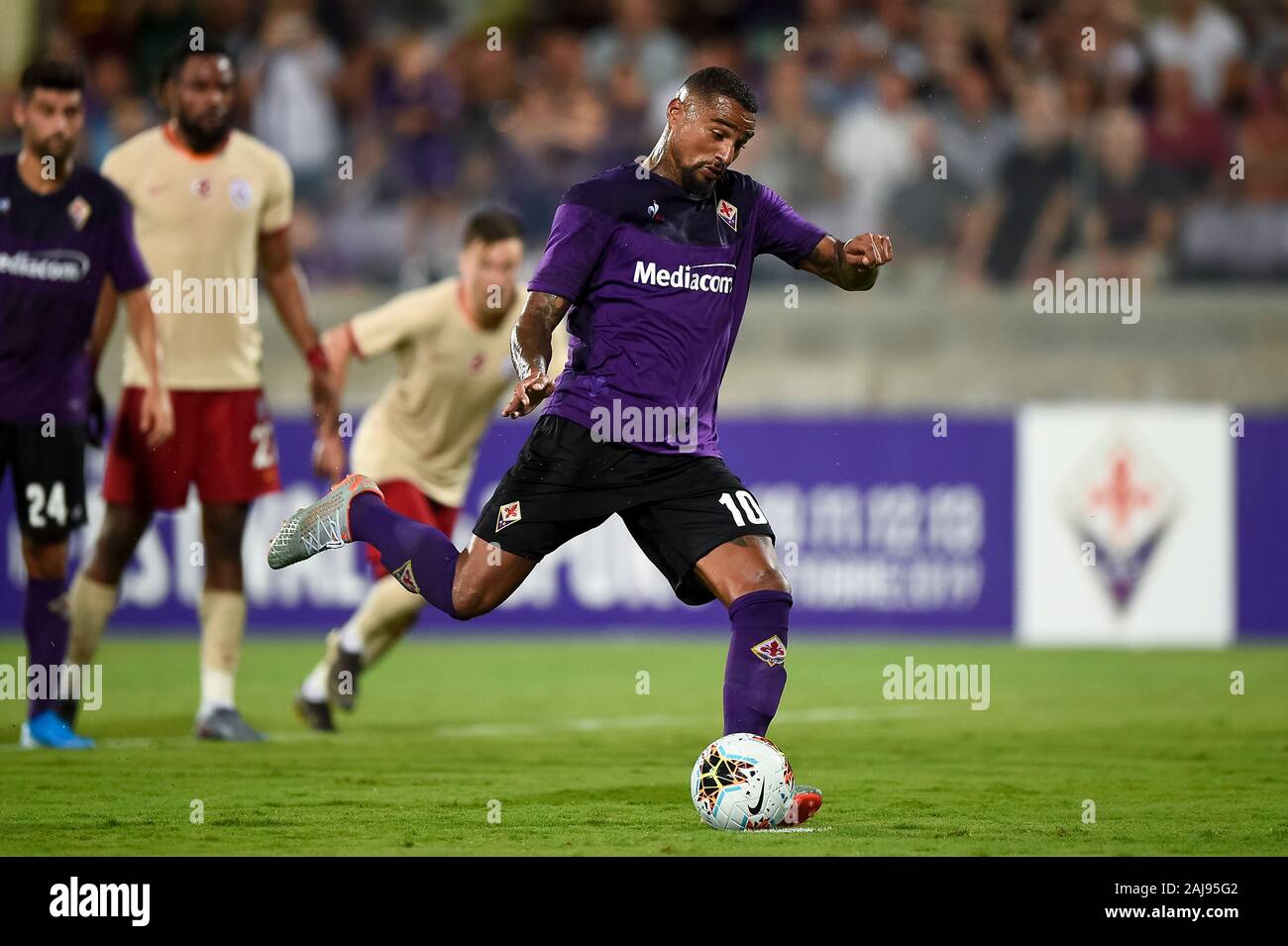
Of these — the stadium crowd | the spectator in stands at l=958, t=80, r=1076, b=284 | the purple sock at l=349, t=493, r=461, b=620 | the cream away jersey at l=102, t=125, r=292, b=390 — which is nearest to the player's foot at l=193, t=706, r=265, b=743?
the cream away jersey at l=102, t=125, r=292, b=390

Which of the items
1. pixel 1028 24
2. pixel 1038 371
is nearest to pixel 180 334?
pixel 1038 371

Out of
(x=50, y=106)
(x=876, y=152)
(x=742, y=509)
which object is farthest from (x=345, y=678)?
(x=876, y=152)

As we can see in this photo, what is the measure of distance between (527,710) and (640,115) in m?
6.20

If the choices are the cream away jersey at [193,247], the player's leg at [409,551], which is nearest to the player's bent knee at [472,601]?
the player's leg at [409,551]

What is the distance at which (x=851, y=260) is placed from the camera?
6.75 meters

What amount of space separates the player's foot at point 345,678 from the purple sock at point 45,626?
139cm

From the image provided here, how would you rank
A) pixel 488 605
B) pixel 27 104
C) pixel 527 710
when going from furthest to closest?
pixel 527 710 → pixel 27 104 → pixel 488 605

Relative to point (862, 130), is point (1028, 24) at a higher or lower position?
higher

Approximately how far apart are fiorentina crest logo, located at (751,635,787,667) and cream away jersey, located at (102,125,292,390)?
3.37m

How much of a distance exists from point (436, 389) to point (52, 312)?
213 centimetres

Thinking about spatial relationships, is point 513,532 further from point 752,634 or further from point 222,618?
point 222,618

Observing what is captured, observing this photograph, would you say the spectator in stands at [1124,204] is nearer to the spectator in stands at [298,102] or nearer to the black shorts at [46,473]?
the spectator in stands at [298,102]

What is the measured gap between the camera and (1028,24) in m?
16.1

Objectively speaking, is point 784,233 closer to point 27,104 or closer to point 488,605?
point 488,605
